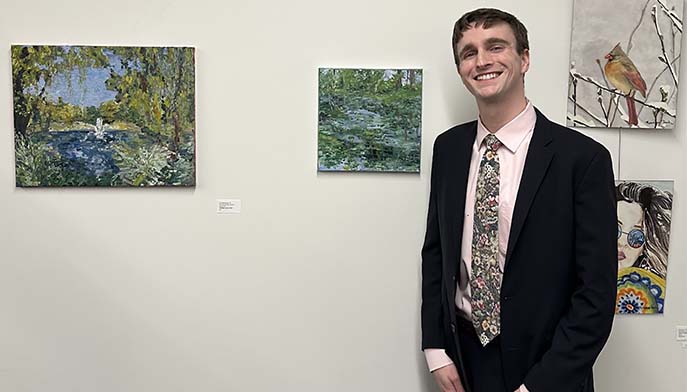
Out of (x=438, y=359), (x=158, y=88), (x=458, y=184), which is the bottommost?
(x=438, y=359)

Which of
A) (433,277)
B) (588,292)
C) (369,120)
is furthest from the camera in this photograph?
(369,120)

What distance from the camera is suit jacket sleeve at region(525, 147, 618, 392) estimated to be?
4.68ft

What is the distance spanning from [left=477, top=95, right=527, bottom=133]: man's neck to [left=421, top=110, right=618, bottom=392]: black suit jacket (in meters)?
0.07

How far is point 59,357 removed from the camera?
183 cm

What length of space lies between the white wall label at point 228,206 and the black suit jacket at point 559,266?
786 millimetres

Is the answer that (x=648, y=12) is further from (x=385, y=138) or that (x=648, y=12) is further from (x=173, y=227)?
(x=173, y=227)

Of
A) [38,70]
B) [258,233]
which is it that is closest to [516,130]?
[258,233]

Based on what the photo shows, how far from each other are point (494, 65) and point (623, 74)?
20.4 inches

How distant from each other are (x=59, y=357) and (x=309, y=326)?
74 centimetres

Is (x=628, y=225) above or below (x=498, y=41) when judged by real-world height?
below

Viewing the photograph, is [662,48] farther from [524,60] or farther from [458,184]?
[458,184]

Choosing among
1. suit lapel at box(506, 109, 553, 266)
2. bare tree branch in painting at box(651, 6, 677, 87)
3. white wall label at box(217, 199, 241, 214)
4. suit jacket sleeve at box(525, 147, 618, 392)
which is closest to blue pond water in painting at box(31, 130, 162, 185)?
white wall label at box(217, 199, 241, 214)

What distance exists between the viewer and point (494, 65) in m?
1.50

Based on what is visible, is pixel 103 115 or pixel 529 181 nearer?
pixel 529 181
